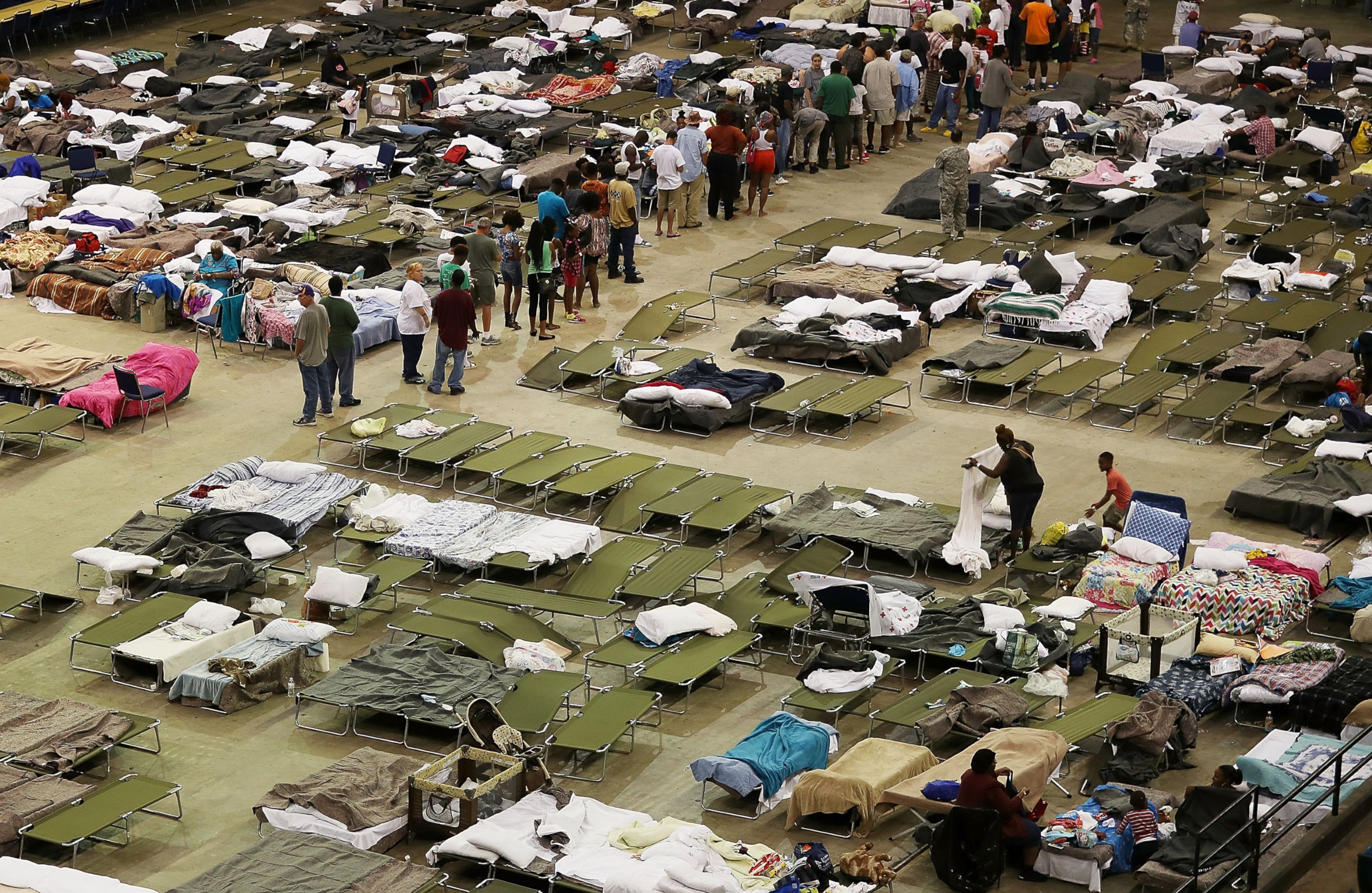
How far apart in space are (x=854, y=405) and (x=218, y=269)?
762 centimetres

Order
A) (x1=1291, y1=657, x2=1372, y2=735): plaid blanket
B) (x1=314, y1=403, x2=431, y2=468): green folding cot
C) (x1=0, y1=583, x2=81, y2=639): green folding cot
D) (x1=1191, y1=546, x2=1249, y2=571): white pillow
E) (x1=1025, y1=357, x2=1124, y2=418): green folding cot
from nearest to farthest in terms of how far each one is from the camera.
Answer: (x1=1291, y1=657, x2=1372, y2=735): plaid blanket
(x1=0, y1=583, x2=81, y2=639): green folding cot
(x1=1191, y1=546, x2=1249, y2=571): white pillow
(x1=314, y1=403, x2=431, y2=468): green folding cot
(x1=1025, y1=357, x2=1124, y2=418): green folding cot

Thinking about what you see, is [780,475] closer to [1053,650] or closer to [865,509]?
[865,509]

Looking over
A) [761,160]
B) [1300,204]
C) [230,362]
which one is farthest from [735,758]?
[1300,204]

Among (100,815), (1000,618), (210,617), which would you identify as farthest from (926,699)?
(100,815)

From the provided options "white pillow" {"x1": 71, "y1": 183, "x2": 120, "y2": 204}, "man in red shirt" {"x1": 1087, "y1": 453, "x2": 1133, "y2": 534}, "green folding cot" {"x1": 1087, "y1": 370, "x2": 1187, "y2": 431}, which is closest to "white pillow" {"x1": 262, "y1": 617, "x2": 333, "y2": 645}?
"man in red shirt" {"x1": 1087, "y1": 453, "x2": 1133, "y2": 534}

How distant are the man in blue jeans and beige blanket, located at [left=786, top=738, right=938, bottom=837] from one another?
35.6 ft

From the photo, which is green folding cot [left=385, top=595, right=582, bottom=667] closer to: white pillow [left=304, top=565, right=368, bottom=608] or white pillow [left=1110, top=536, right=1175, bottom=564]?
white pillow [left=304, top=565, right=368, bottom=608]

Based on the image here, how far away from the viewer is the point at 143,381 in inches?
781

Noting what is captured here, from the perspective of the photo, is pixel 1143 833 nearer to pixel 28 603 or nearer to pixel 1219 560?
pixel 1219 560

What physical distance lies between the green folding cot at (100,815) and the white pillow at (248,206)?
42.8 feet

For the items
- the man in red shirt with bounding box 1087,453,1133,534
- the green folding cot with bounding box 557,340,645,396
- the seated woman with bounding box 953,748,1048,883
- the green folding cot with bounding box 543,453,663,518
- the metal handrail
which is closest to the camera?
the metal handrail

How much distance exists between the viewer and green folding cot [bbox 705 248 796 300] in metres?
23.4

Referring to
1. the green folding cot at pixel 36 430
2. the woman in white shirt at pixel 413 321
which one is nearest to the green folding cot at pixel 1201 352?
the woman in white shirt at pixel 413 321

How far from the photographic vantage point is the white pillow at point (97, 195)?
25328mm
